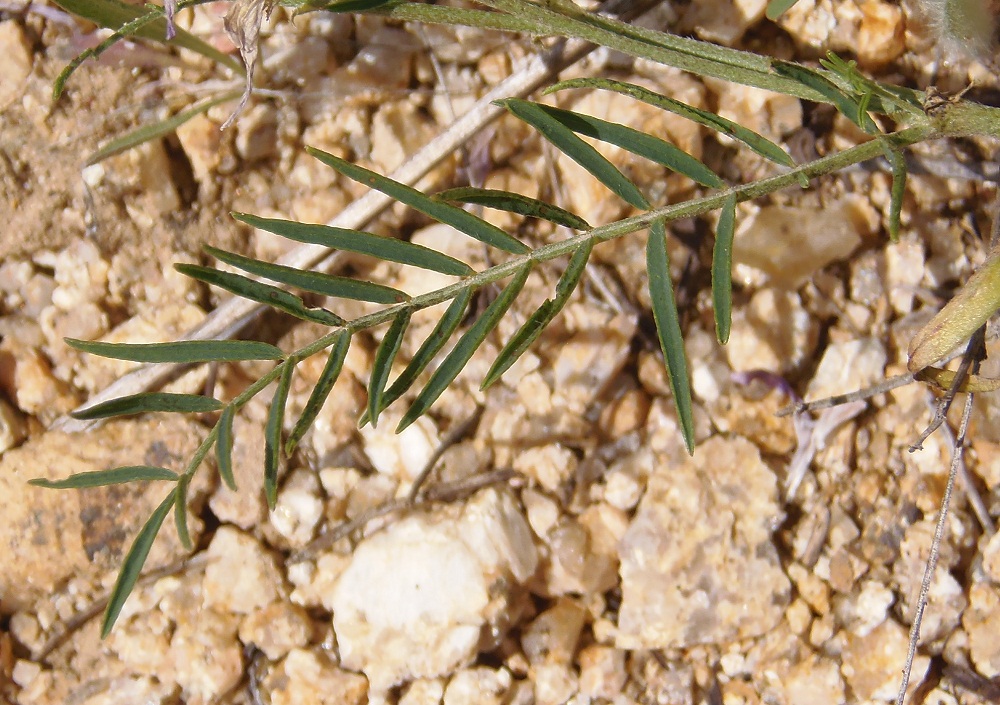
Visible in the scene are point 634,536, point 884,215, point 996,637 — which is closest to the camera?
point 996,637

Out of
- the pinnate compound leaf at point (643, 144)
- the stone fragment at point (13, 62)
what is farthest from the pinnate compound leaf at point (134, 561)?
the stone fragment at point (13, 62)

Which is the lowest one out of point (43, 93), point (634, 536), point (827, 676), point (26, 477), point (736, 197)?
point (827, 676)

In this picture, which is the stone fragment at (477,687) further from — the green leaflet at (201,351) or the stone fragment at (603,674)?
the green leaflet at (201,351)

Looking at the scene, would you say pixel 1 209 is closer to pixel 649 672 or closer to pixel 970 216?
pixel 649 672

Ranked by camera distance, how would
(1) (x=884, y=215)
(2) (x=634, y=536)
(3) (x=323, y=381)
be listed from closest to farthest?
(3) (x=323, y=381) < (2) (x=634, y=536) < (1) (x=884, y=215)

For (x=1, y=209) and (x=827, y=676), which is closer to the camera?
(x=827, y=676)

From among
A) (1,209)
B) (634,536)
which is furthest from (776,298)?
(1,209)
